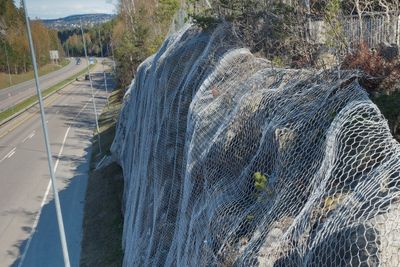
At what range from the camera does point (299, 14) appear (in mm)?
8805

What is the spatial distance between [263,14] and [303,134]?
553 centimetres

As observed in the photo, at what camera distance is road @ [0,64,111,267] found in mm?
15666

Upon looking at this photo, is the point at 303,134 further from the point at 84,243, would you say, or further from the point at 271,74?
the point at 84,243

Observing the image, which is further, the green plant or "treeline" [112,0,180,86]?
"treeline" [112,0,180,86]

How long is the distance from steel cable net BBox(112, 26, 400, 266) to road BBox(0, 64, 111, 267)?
768 cm

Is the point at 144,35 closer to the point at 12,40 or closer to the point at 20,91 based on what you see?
the point at 20,91

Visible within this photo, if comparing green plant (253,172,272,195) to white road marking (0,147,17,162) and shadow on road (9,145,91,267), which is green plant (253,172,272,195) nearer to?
shadow on road (9,145,91,267)

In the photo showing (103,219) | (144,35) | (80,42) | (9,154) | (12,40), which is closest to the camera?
(103,219)

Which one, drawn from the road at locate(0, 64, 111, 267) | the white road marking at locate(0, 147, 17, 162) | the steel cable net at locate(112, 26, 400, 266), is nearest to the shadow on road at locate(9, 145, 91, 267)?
the road at locate(0, 64, 111, 267)

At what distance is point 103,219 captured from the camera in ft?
→ 55.8

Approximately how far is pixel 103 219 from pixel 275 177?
42.7 ft

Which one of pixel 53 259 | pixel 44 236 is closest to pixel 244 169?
pixel 53 259

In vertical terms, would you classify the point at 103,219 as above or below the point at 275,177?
below

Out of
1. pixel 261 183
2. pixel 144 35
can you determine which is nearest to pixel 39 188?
pixel 144 35
